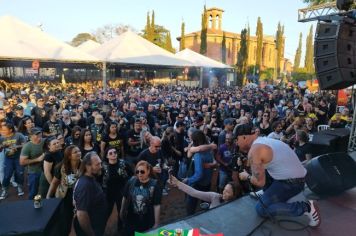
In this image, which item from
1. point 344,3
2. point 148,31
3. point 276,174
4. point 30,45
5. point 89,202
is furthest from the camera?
point 148,31

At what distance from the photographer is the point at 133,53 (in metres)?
18.7

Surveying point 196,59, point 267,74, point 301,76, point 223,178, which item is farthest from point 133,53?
point 301,76

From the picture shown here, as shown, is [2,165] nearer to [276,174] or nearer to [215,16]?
[276,174]

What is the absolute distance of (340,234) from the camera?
297 centimetres

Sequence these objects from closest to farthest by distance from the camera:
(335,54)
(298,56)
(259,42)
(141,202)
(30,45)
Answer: (141,202)
(335,54)
(30,45)
(259,42)
(298,56)

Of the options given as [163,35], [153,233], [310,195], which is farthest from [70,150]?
[163,35]

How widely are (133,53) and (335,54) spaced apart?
47.9 ft

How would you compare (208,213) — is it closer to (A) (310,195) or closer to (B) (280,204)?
(B) (280,204)

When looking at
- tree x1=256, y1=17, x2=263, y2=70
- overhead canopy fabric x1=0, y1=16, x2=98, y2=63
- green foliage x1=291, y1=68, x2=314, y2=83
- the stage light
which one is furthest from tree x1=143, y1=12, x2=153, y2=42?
the stage light

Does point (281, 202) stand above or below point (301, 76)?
below

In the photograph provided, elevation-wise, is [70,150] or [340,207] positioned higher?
[70,150]

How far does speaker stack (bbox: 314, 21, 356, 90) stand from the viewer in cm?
560

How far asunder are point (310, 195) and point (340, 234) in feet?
3.03

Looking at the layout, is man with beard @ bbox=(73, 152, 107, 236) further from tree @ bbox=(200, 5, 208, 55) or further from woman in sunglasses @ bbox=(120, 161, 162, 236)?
tree @ bbox=(200, 5, 208, 55)
